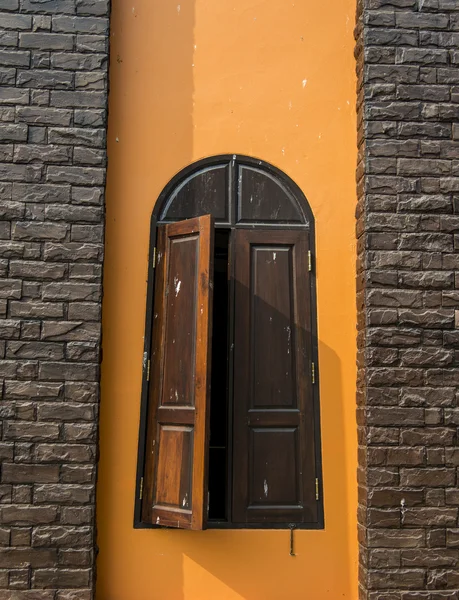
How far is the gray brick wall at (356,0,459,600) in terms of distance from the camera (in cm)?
431

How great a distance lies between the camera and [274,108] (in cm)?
488

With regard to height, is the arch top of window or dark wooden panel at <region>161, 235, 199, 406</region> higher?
the arch top of window

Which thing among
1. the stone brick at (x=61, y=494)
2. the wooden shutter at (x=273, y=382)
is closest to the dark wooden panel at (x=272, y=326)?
the wooden shutter at (x=273, y=382)

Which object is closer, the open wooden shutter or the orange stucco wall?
the open wooden shutter

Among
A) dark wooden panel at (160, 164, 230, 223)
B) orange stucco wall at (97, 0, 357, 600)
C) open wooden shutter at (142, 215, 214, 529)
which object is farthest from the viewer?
dark wooden panel at (160, 164, 230, 223)

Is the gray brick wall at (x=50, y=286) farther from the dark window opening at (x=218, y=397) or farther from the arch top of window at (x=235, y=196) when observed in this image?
the dark window opening at (x=218, y=397)

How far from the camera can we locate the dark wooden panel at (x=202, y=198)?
475cm

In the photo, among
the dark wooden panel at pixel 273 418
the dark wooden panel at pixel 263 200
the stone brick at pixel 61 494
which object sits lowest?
the stone brick at pixel 61 494

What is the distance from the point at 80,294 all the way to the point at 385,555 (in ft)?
7.91

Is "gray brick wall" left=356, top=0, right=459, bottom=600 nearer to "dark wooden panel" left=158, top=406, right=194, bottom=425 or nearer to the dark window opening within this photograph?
the dark window opening

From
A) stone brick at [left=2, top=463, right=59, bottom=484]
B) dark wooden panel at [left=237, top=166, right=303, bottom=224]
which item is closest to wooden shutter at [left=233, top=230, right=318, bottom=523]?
dark wooden panel at [left=237, top=166, right=303, bottom=224]

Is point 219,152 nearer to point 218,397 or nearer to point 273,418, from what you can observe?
point 218,397

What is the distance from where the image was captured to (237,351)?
4.60 metres

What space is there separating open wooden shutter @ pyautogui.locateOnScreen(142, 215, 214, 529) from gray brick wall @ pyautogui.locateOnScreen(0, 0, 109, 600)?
15.0 inches
